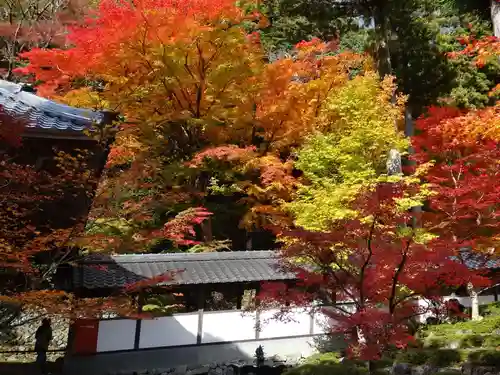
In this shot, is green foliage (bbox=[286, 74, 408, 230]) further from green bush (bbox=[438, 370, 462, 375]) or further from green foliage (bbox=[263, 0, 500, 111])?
green bush (bbox=[438, 370, 462, 375])

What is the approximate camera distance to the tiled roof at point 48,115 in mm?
5453

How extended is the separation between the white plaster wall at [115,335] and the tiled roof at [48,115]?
23.2 feet

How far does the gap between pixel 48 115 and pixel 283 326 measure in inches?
391

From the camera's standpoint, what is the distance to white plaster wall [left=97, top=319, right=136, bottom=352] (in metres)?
11.3

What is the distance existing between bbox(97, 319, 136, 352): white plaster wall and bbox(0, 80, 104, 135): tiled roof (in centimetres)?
708

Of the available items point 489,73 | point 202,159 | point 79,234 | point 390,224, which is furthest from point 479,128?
point 489,73

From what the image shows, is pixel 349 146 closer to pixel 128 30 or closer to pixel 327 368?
pixel 327 368

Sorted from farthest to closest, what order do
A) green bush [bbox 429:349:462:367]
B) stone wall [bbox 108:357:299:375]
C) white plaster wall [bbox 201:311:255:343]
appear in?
white plaster wall [bbox 201:311:255:343], stone wall [bbox 108:357:299:375], green bush [bbox 429:349:462:367]

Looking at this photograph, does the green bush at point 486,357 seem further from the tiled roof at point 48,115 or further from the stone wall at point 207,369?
the tiled roof at point 48,115

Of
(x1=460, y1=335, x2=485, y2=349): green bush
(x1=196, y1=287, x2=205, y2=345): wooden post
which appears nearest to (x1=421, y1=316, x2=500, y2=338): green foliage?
(x1=460, y1=335, x2=485, y2=349): green bush

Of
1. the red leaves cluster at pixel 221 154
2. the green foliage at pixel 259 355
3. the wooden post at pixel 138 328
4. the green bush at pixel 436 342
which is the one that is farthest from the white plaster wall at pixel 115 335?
the green bush at pixel 436 342

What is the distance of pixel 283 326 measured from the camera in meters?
13.4

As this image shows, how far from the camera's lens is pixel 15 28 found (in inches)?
693

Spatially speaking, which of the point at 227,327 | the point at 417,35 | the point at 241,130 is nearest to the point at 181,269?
the point at 227,327
